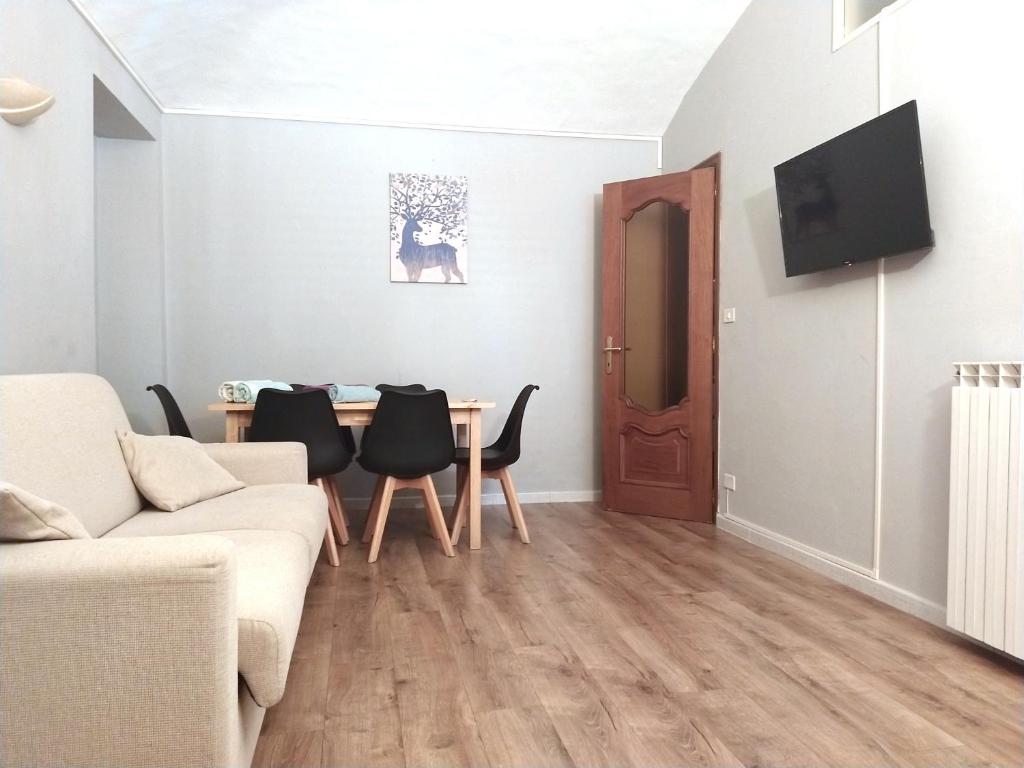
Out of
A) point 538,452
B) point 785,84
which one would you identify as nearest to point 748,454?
point 538,452

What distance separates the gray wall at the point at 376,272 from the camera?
434 centimetres

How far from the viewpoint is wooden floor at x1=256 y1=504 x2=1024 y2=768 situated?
159cm

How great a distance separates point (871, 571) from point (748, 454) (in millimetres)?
1072

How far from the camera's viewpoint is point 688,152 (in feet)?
14.7

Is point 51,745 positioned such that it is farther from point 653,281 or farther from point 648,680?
point 653,281

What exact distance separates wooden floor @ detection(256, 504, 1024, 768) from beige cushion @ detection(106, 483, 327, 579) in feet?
1.22

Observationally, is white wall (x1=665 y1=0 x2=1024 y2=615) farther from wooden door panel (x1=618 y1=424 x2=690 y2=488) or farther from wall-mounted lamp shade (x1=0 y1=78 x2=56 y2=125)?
wall-mounted lamp shade (x1=0 y1=78 x2=56 y2=125)

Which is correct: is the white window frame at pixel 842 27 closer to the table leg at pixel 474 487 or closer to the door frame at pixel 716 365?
the door frame at pixel 716 365

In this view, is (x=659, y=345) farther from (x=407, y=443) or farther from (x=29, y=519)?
(x=29, y=519)

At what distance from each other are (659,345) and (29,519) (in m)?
3.69

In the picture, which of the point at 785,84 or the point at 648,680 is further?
the point at 785,84

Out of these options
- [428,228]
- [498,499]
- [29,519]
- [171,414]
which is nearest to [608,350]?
[498,499]

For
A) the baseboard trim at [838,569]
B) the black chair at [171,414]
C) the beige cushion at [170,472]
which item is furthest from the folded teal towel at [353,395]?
the baseboard trim at [838,569]

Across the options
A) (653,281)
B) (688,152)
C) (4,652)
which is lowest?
(4,652)
